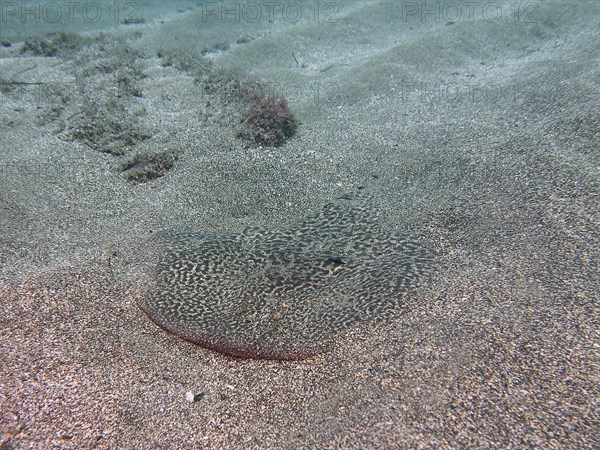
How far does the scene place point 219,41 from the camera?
680 inches

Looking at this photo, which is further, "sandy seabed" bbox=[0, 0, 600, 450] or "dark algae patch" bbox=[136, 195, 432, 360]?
"dark algae patch" bbox=[136, 195, 432, 360]

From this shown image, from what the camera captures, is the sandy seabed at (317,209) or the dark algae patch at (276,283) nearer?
the sandy seabed at (317,209)

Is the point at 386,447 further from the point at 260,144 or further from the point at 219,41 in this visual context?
the point at 219,41

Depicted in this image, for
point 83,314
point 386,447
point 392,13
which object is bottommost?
point 83,314

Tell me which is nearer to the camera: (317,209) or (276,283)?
(276,283)

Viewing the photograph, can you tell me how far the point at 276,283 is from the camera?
4.48 m

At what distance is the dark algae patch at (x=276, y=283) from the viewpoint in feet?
13.2

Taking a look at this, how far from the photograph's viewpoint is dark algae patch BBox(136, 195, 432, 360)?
4031mm

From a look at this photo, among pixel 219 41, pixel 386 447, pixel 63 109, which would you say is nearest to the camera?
pixel 386 447

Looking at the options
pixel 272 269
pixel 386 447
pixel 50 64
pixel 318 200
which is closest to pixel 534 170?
pixel 318 200

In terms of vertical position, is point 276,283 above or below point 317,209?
above

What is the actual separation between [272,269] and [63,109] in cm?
865

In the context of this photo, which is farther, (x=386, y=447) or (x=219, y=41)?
(x=219, y=41)

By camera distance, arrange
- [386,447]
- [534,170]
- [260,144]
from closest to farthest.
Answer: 1. [386,447]
2. [534,170]
3. [260,144]
